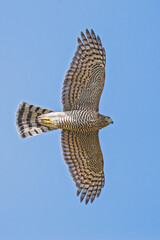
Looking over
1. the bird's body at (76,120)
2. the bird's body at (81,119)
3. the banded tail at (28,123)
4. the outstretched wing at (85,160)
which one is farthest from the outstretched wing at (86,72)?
the outstretched wing at (85,160)

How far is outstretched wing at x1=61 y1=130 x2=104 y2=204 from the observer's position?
44.8ft

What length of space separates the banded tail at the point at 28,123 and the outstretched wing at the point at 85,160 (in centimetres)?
62

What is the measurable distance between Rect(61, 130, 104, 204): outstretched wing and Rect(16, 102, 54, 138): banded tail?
0.62 m

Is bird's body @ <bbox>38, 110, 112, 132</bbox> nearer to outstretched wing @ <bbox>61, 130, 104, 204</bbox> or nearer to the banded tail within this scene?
the banded tail

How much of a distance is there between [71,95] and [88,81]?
538 millimetres

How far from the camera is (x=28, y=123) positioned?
1352cm

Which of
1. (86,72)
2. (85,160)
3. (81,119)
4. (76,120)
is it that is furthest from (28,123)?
(86,72)

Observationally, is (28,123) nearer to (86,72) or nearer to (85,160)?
(85,160)

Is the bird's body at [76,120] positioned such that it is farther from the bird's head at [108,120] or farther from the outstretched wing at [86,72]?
the outstretched wing at [86,72]

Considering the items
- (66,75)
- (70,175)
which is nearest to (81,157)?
(70,175)

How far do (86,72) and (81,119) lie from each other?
1.15 metres

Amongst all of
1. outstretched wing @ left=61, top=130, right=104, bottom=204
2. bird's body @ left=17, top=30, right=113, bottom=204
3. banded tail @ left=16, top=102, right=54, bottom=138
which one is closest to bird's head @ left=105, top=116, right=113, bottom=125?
bird's body @ left=17, top=30, right=113, bottom=204

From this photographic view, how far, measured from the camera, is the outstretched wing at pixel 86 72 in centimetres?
1290

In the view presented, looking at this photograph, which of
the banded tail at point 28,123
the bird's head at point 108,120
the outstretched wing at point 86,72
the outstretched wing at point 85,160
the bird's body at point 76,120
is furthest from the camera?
the outstretched wing at point 85,160
